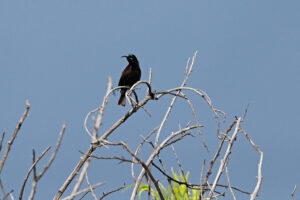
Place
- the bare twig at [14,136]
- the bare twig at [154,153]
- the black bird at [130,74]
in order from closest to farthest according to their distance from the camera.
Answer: the bare twig at [14,136] < the bare twig at [154,153] < the black bird at [130,74]

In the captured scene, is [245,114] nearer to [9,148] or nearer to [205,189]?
[205,189]

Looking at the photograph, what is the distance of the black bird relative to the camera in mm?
5551

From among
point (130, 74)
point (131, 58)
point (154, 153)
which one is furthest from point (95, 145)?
point (131, 58)

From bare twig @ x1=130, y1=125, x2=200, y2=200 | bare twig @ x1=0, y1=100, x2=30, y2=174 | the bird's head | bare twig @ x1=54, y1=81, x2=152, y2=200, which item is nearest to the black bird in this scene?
the bird's head

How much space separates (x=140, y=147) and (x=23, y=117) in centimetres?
115

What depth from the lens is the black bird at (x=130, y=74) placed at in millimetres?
5551

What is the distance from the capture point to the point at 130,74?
5578 millimetres

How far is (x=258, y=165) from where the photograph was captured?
2172 mm

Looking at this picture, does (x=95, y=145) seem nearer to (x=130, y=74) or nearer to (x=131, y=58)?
(x=130, y=74)

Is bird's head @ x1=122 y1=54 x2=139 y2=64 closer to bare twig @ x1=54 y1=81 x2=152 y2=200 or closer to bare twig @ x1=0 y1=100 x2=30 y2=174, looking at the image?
bare twig @ x1=54 y1=81 x2=152 y2=200

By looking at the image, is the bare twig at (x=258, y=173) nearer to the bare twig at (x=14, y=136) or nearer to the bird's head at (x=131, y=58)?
the bare twig at (x=14, y=136)

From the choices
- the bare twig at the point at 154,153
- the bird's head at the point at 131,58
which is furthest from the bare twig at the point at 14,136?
A: the bird's head at the point at 131,58

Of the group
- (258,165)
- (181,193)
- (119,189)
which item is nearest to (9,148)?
A: (119,189)

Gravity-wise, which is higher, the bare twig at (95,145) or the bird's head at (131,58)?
the bird's head at (131,58)
